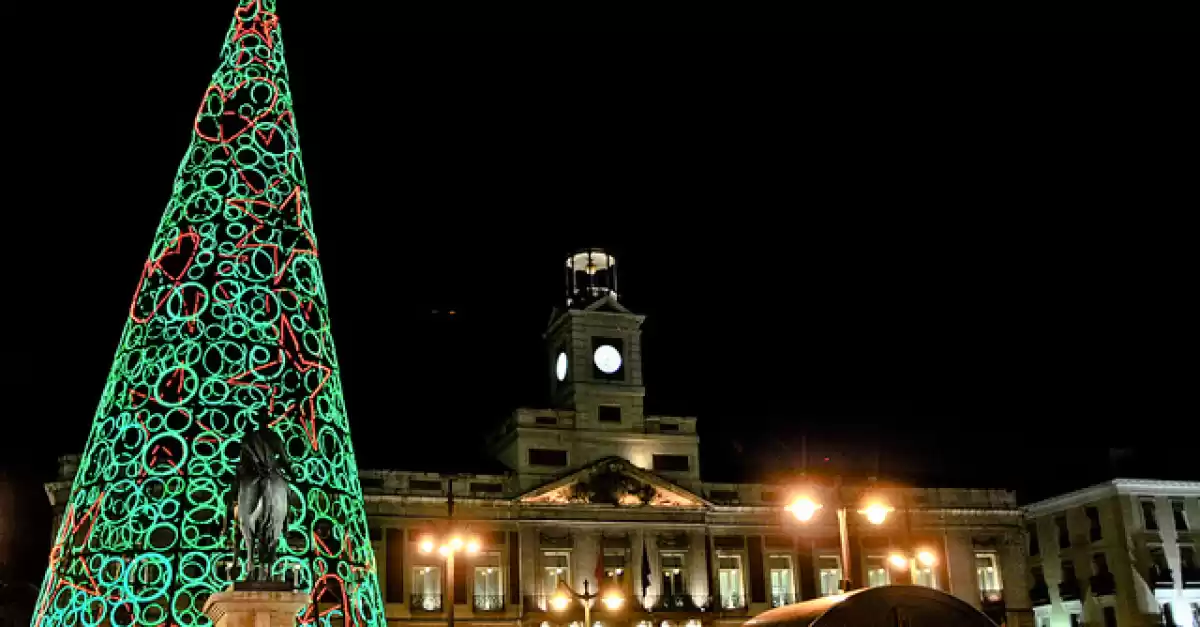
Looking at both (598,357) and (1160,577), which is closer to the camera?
(1160,577)

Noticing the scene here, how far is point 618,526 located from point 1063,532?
2414 centimetres

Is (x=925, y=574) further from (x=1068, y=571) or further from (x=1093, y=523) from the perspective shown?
(x=1093, y=523)

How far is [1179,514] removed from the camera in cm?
5866

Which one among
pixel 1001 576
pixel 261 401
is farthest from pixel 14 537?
pixel 1001 576

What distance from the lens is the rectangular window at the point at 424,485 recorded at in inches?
2094

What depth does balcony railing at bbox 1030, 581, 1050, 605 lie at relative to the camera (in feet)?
204

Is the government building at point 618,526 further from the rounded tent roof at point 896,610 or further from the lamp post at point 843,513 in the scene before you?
the rounded tent roof at point 896,610

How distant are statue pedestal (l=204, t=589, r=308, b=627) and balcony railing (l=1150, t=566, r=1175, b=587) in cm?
5079

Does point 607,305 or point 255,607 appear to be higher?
point 607,305

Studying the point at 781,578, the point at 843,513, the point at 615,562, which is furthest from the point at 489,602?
the point at 843,513

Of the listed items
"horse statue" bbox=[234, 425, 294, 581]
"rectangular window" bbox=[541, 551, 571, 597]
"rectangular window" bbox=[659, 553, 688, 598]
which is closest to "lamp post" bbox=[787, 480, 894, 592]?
"horse statue" bbox=[234, 425, 294, 581]

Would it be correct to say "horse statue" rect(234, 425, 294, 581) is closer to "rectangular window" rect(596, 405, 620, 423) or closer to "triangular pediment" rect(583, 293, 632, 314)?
"rectangular window" rect(596, 405, 620, 423)

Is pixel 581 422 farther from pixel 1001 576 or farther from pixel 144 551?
pixel 144 551

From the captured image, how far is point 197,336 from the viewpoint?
A: 2052cm
